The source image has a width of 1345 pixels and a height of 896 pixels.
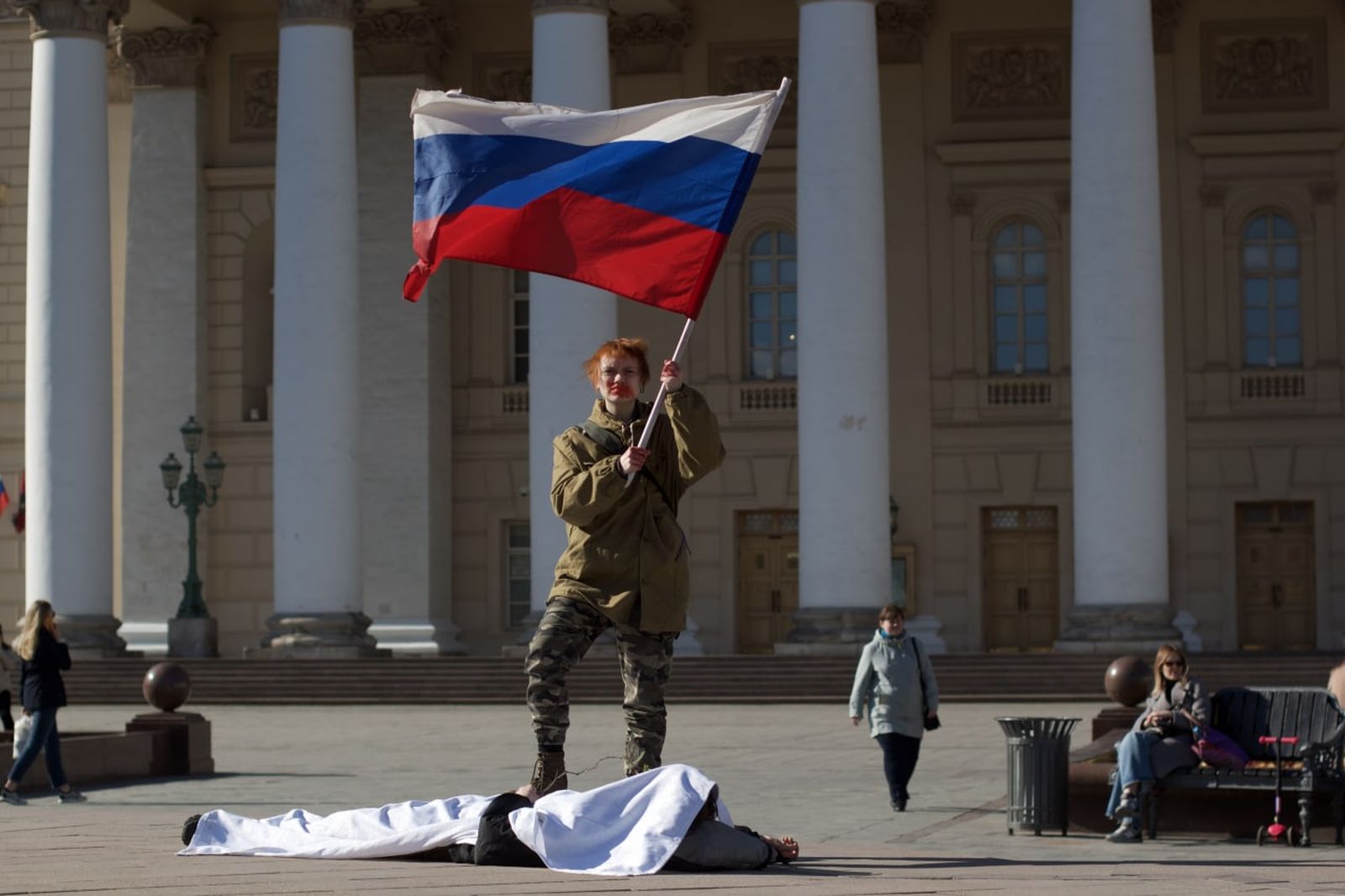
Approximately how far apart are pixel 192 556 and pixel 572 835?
99.3 feet

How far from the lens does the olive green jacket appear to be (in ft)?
33.1

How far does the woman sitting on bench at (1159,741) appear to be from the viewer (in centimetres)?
1427

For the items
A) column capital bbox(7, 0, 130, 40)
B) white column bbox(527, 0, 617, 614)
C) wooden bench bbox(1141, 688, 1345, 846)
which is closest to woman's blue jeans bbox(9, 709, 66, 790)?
wooden bench bbox(1141, 688, 1345, 846)

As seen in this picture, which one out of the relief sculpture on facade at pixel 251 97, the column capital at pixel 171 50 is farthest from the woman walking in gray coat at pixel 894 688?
the column capital at pixel 171 50

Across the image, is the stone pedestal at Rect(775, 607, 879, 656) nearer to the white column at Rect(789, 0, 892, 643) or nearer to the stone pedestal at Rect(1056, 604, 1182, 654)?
the white column at Rect(789, 0, 892, 643)

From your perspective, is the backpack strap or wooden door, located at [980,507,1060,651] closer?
the backpack strap

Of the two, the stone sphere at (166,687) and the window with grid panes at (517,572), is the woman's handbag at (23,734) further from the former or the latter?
the window with grid panes at (517,572)

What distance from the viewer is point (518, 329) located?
1751 inches

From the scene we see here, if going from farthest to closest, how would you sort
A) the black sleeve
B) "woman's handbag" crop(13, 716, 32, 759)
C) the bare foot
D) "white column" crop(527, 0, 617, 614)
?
1. "white column" crop(527, 0, 617, 614)
2. "woman's handbag" crop(13, 716, 32, 759)
3. the bare foot
4. the black sleeve

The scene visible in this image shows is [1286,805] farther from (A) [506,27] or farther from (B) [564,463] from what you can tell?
(A) [506,27]

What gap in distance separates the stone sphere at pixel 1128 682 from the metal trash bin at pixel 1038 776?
325 cm

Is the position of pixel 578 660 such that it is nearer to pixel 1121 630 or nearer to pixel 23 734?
pixel 23 734

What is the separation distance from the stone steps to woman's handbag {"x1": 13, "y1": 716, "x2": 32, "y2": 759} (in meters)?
17.2

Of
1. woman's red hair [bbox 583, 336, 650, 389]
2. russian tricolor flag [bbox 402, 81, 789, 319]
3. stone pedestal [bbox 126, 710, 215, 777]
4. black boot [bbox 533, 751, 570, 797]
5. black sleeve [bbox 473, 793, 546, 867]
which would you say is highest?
russian tricolor flag [bbox 402, 81, 789, 319]
